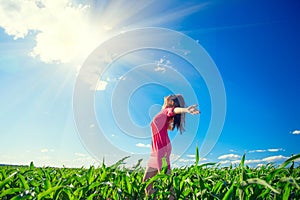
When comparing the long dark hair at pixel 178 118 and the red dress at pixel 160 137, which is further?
the long dark hair at pixel 178 118

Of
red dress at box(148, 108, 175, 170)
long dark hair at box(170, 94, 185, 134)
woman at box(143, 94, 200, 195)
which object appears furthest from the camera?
long dark hair at box(170, 94, 185, 134)

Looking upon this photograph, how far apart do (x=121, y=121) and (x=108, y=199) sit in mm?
4709

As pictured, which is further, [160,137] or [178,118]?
[178,118]

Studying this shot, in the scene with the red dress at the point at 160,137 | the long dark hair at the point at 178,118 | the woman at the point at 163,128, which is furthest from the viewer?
the long dark hair at the point at 178,118

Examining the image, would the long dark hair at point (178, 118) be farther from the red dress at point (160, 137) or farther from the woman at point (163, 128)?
the red dress at point (160, 137)

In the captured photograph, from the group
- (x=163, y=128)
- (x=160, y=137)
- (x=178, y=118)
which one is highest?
(x=178, y=118)

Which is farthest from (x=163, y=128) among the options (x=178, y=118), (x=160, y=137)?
(x=178, y=118)

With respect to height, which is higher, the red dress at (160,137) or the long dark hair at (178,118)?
the long dark hair at (178,118)

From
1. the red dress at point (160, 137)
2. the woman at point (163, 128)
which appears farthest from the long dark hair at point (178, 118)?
the red dress at point (160, 137)

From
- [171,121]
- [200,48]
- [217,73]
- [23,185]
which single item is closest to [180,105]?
[171,121]

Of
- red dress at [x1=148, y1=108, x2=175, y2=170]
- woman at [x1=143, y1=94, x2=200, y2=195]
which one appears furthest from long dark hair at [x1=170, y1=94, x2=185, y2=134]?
red dress at [x1=148, y1=108, x2=175, y2=170]

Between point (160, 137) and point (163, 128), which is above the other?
point (163, 128)

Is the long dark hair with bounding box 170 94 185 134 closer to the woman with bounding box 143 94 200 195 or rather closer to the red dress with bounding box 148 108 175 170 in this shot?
the woman with bounding box 143 94 200 195

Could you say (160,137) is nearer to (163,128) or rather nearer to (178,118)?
(163,128)
